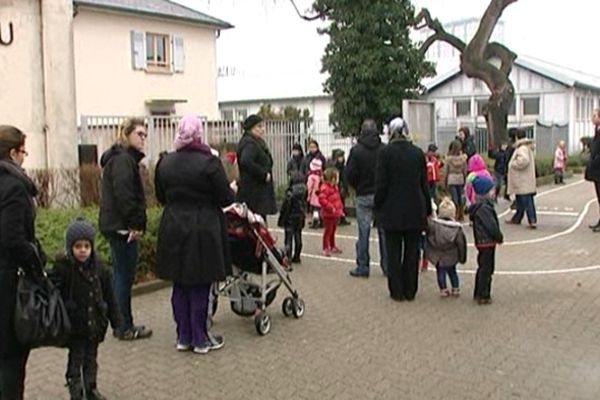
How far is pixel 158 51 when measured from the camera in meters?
32.0

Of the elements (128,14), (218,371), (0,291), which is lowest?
(218,371)

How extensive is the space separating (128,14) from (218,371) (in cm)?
2634

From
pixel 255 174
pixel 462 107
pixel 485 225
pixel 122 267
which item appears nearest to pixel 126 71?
pixel 462 107

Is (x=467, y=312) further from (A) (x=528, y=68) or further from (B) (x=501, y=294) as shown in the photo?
(A) (x=528, y=68)

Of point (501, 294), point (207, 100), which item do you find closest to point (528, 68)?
point (207, 100)

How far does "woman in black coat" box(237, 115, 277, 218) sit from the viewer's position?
8.06m

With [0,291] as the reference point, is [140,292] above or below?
below

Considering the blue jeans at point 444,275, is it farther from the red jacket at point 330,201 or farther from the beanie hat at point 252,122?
the red jacket at point 330,201

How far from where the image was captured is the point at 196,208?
612 centimetres

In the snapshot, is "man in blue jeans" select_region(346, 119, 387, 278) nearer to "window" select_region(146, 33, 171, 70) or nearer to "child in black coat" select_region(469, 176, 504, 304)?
"child in black coat" select_region(469, 176, 504, 304)

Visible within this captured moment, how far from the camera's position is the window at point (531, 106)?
125 feet

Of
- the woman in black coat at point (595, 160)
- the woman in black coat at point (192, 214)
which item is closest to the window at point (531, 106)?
the woman in black coat at point (595, 160)

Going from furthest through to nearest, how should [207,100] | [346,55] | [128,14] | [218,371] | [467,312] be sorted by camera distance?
[207,100], [128,14], [346,55], [467,312], [218,371]

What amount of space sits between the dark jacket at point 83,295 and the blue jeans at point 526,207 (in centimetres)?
1026
